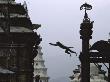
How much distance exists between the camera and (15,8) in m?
51.6

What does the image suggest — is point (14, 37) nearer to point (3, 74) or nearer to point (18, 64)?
point (18, 64)

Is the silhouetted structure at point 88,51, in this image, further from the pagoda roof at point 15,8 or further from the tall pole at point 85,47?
the pagoda roof at point 15,8

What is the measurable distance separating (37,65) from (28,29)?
55.3m

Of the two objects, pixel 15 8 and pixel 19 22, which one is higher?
pixel 15 8

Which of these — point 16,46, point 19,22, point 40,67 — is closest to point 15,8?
point 19,22

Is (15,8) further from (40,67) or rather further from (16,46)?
(40,67)

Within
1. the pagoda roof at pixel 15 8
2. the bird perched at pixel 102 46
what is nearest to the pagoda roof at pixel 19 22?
the pagoda roof at pixel 15 8

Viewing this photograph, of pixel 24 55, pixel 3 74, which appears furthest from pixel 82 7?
pixel 24 55

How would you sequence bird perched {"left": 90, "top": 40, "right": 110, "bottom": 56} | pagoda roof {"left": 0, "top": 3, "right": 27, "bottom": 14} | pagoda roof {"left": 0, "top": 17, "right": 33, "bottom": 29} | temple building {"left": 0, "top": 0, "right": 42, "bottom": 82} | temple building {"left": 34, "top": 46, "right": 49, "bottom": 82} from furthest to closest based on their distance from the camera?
temple building {"left": 34, "top": 46, "right": 49, "bottom": 82} < pagoda roof {"left": 0, "top": 3, "right": 27, "bottom": 14} < pagoda roof {"left": 0, "top": 17, "right": 33, "bottom": 29} < temple building {"left": 0, "top": 0, "right": 42, "bottom": 82} < bird perched {"left": 90, "top": 40, "right": 110, "bottom": 56}

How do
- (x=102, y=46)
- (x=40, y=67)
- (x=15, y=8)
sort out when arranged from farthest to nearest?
(x=40, y=67), (x=15, y=8), (x=102, y=46)

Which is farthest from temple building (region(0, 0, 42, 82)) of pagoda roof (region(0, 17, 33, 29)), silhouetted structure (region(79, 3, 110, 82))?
silhouetted structure (region(79, 3, 110, 82))

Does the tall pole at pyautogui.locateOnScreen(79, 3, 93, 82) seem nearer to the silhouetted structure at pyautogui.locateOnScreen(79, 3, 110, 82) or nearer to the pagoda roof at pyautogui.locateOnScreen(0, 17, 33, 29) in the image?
the silhouetted structure at pyautogui.locateOnScreen(79, 3, 110, 82)

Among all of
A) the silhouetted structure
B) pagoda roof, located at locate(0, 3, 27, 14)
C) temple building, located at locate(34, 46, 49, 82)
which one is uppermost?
pagoda roof, located at locate(0, 3, 27, 14)

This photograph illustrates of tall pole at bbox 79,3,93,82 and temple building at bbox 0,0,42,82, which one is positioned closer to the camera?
tall pole at bbox 79,3,93,82
